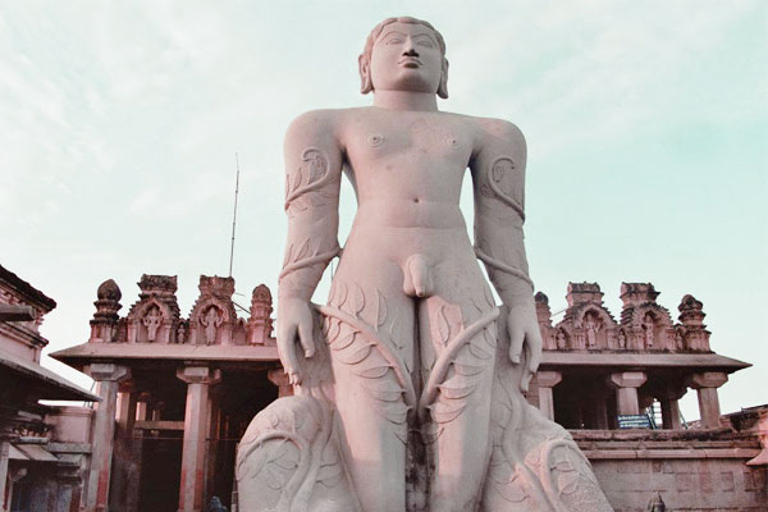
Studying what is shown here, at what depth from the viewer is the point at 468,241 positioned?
446cm

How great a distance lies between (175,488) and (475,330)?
23.0 m

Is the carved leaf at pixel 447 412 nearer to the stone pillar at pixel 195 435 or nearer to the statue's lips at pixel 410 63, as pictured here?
the statue's lips at pixel 410 63

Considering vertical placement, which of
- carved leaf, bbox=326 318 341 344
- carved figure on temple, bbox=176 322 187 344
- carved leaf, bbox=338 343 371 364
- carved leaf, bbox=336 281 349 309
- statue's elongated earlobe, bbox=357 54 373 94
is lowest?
carved leaf, bbox=338 343 371 364

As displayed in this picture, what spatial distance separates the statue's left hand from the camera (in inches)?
169

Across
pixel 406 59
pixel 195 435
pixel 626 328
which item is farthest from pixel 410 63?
pixel 626 328

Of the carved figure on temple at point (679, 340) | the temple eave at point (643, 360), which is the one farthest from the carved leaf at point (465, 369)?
the carved figure on temple at point (679, 340)

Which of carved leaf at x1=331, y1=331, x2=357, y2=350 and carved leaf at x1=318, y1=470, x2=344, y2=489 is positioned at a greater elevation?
carved leaf at x1=331, y1=331, x2=357, y2=350

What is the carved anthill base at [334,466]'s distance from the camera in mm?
3703

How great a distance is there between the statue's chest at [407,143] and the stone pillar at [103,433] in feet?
53.2

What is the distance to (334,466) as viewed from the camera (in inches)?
153

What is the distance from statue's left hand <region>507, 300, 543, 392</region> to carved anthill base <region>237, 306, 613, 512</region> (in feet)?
1.03

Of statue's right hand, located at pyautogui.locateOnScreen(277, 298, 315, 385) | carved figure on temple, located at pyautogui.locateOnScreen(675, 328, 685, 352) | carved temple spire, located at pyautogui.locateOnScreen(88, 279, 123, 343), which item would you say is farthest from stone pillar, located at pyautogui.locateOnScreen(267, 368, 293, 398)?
statue's right hand, located at pyautogui.locateOnScreen(277, 298, 315, 385)

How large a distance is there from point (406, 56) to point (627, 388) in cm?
1901

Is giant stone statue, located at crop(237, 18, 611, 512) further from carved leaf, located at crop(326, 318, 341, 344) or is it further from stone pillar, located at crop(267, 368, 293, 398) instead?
stone pillar, located at crop(267, 368, 293, 398)
